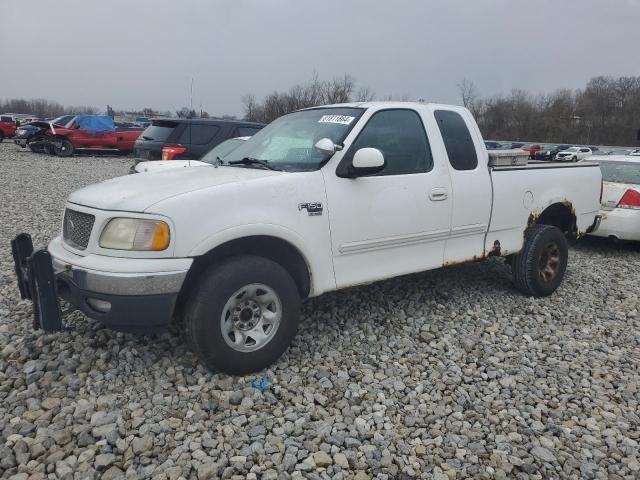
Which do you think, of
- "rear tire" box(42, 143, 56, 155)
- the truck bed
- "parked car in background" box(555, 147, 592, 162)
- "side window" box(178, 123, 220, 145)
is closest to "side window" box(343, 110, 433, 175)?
the truck bed

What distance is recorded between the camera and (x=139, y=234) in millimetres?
2934

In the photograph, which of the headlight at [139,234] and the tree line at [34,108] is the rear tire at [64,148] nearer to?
the headlight at [139,234]

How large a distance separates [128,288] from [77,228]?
73 cm

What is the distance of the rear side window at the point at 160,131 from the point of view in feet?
36.7

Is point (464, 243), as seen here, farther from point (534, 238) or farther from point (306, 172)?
point (306, 172)

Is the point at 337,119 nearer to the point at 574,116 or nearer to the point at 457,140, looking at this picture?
the point at 457,140

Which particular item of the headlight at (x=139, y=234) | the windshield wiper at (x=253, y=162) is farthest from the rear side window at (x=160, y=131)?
the headlight at (x=139, y=234)

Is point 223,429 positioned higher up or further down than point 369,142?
further down

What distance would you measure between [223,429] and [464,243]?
270 centimetres

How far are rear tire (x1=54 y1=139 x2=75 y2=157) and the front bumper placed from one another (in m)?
19.4

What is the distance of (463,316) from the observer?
461 centimetres

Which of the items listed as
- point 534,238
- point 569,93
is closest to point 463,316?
point 534,238

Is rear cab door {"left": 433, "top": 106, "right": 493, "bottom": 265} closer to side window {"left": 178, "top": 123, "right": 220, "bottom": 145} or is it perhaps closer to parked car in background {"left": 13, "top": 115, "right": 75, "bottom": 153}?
side window {"left": 178, "top": 123, "right": 220, "bottom": 145}

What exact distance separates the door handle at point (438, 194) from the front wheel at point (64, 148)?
19.8 metres
